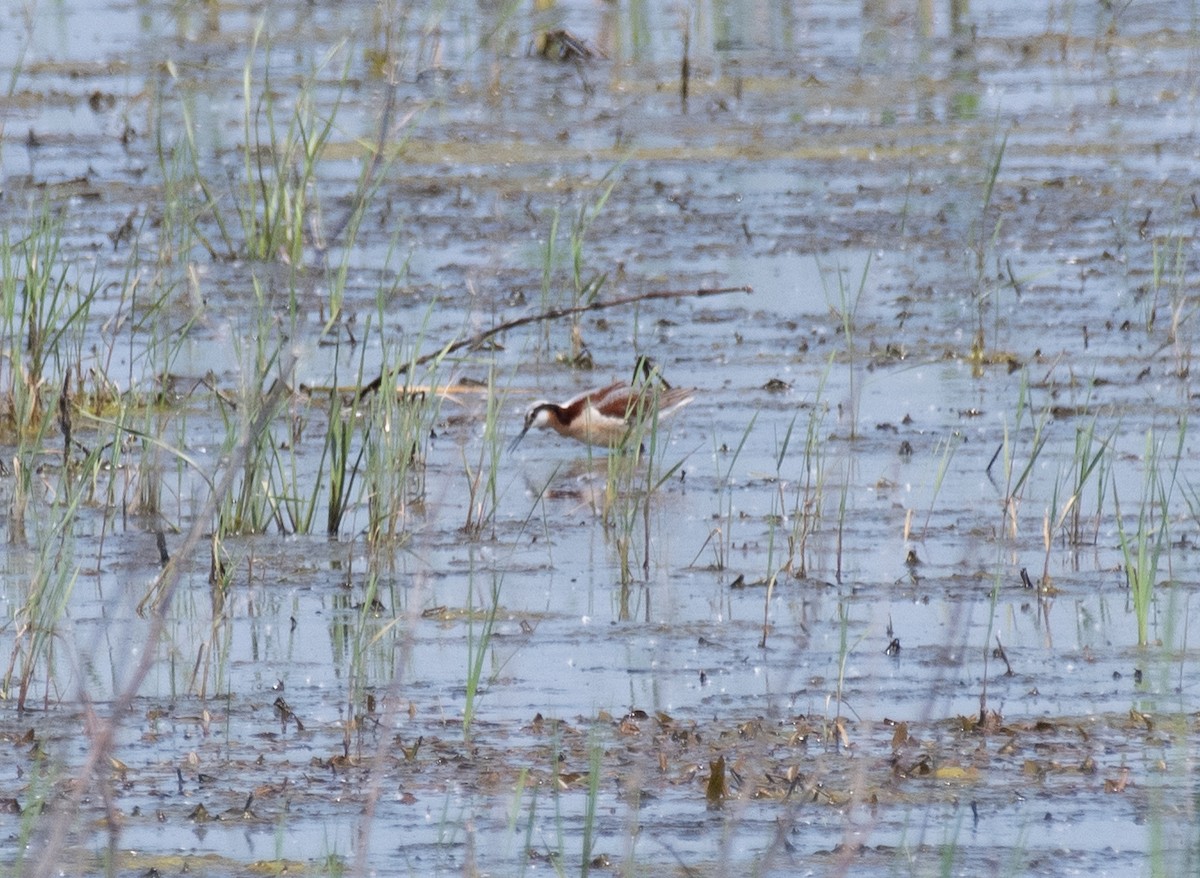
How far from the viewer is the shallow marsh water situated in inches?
178

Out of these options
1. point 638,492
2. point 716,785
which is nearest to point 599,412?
point 638,492

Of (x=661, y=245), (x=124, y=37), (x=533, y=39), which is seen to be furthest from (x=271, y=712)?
(x=124, y=37)

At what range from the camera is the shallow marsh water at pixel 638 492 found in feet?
14.8

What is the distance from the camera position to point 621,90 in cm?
1448

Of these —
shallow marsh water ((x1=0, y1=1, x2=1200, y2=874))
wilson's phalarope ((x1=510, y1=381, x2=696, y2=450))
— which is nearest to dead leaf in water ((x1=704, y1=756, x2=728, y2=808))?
shallow marsh water ((x1=0, y1=1, x2=1200, y2=874))

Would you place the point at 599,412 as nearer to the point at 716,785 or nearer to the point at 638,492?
the point at 638,492

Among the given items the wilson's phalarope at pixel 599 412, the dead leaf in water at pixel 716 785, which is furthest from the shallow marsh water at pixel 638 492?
the wilson's phalarope at pixel 599 412

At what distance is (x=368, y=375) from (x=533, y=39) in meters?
7.11

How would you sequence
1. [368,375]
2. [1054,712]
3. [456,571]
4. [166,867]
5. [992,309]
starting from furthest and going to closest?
[992,309]
[368,375]
[456,571]
[1054,712]
[166,867]

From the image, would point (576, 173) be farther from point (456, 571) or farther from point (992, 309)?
point (456, 571)

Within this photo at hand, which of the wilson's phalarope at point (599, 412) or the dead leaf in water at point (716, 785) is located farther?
the wilson's phalarope at point (599, 412)

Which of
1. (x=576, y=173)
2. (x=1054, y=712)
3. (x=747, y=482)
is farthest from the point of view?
(x=576, y=173)

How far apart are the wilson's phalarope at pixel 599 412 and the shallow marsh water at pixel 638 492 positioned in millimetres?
169

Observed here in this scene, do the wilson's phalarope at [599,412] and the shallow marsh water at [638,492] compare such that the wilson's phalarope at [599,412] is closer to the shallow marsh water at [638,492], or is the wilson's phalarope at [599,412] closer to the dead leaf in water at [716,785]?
the shallow marsh water at [638,492]
